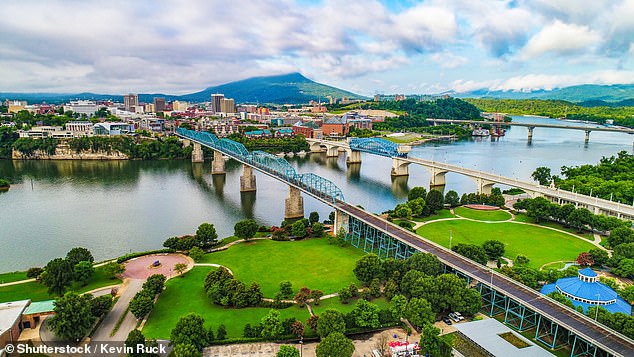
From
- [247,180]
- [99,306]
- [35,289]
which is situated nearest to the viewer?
[99,306]

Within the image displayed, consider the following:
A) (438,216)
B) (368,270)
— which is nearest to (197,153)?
(438,216)

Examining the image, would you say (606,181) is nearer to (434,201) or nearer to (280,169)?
(434,201)

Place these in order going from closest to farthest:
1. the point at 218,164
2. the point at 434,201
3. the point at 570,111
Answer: the point at 434,201 < the point at 218,164 < the point at 570,111

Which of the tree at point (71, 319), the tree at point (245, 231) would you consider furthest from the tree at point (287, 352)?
the tree at point (245, 231)

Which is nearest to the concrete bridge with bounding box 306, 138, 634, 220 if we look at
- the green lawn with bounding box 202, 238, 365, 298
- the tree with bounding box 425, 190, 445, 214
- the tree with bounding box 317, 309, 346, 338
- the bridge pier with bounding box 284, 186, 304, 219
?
the tree with bounding box 425, 190, 445, 214

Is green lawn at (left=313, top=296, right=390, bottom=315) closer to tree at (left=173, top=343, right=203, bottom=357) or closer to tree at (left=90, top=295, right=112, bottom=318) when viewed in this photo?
tree at (left=173, top=343, right=203, bottom=357)

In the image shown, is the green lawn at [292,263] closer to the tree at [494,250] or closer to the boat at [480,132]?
the tree at [494,250]
